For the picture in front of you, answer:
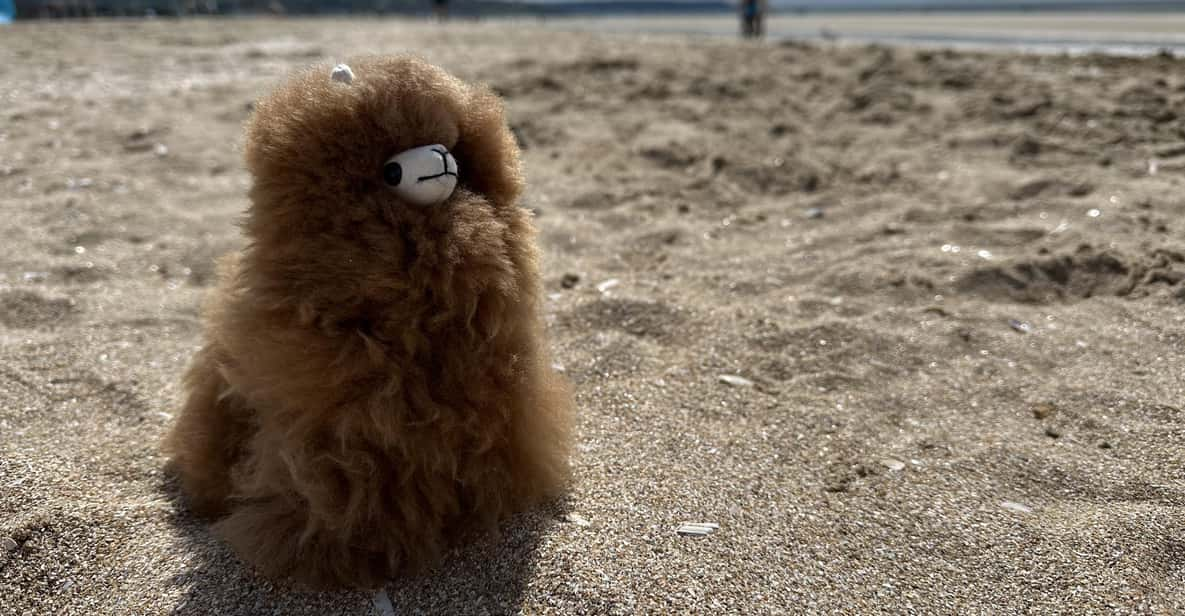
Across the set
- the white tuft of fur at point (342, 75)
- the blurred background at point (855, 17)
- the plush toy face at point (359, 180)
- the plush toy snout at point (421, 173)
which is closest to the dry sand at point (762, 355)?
the plush toy face at point (359, 180)

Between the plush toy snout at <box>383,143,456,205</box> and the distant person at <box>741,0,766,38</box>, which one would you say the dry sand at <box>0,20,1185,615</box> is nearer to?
the plush toy snout at <box>383,143,456,205</box>

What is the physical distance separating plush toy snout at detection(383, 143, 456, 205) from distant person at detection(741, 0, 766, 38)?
13.5m

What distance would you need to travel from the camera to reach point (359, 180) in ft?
5.22

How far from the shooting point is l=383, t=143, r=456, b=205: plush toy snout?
156cm

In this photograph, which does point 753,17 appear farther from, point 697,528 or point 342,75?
point 342,75

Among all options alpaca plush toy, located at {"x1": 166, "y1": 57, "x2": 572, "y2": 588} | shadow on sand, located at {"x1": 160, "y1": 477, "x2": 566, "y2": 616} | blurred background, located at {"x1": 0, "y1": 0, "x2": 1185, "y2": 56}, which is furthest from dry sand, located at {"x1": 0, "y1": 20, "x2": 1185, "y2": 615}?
blurred background, located at {"x1": 0, "y1": 0, "x2": 1185, "y2": 56}

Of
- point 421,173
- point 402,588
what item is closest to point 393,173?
point 421,173

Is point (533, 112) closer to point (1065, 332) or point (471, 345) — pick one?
point (1065, 332)

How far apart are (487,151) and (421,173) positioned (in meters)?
0.23

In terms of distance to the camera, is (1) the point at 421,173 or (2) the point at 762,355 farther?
(2) the point at 762,355

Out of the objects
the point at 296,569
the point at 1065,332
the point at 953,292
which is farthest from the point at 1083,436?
the point at 296,569

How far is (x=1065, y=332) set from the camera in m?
2.83

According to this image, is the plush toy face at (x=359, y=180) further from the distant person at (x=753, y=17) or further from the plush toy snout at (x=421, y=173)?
the distant person at (x=753, y=17)

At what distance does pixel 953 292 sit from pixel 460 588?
2.36 metres
